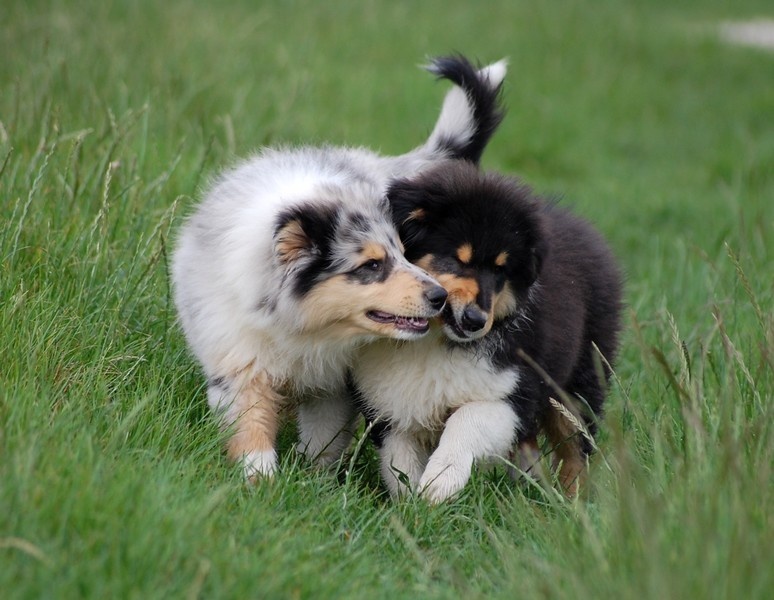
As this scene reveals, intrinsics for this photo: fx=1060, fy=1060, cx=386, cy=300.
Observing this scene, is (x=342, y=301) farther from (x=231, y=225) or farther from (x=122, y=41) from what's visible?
(x=122, y=41)

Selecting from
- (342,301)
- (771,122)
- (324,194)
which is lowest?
(771,122)

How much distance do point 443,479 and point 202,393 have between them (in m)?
1.04

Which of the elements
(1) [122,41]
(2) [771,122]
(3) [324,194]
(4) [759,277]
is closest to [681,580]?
(3) [324,194]

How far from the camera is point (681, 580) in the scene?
2.57 metres

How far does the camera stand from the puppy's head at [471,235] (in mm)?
4086

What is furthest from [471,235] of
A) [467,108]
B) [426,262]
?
[467,108]

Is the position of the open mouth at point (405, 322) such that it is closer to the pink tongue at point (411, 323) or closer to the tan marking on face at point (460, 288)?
the pink tongue at point (411, 323)

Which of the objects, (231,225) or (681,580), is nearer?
(681,580)

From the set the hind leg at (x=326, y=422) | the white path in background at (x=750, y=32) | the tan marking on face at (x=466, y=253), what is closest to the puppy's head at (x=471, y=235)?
the tan marking on face at (x=466, y=253)

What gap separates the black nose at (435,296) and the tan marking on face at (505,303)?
0.32 m

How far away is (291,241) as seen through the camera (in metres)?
3.99

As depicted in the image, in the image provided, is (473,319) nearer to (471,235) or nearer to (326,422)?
(471,235)

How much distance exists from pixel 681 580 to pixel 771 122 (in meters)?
11.4

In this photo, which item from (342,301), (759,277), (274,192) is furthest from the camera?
(759,277)
